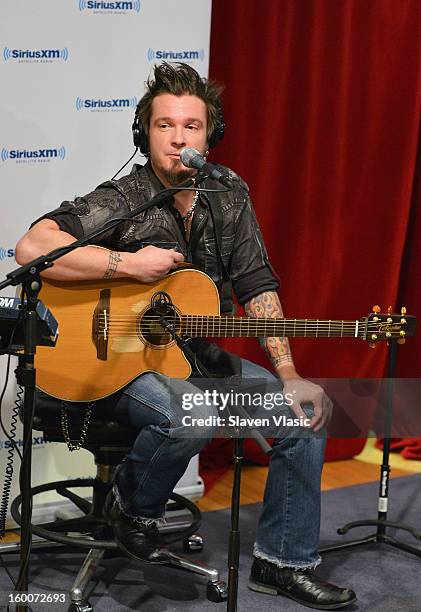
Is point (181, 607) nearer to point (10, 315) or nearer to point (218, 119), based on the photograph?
point (10, 315)

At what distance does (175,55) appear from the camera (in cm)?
360

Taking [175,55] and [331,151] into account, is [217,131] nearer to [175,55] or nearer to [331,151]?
[175,55]

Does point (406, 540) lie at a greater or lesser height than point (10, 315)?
lesser

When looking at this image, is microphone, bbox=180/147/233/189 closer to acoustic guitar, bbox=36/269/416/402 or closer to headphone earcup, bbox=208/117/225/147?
acoustic guitar, bbox=36/269/416/402

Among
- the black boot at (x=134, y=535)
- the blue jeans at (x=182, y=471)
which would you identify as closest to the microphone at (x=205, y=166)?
the blue jeans at (x=182, y=471)

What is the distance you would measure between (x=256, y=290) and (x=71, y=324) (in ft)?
2.21

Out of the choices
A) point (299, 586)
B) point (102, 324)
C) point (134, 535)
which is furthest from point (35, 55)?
point (299, 586)

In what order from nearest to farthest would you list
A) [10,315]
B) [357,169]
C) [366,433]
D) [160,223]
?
[10,315]
[366,433]
[160,223]
[357,169]

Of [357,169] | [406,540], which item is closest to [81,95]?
[357,169]

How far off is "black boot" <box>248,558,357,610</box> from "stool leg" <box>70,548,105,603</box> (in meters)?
0.51

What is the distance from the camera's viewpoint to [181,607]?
2918mm

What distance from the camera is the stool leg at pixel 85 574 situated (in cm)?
283

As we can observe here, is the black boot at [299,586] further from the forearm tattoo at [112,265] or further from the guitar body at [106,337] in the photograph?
the forearm tattoo at [112,265]

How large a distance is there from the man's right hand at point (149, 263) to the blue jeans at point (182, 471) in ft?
0.99
